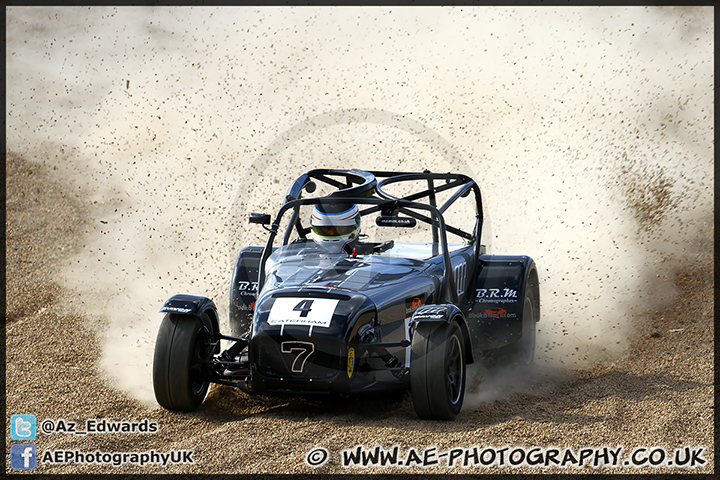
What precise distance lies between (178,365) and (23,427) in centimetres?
125

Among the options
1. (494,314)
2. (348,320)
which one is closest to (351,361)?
(348,320)

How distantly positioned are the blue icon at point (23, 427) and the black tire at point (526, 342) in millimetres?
4532

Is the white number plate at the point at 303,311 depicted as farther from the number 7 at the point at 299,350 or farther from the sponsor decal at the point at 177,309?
Answer: the sponsor decal at the point at 177,309

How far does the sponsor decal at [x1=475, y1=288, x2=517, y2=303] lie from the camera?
8.12 m

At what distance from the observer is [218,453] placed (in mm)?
5457

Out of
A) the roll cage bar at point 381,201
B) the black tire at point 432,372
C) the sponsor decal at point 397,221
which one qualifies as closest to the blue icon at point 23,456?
the roll cage bar at point 381,201

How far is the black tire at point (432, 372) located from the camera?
600 cm

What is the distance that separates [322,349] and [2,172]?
1280 centimetres

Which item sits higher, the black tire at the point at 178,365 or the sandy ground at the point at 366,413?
the black tire at the point at 178,365

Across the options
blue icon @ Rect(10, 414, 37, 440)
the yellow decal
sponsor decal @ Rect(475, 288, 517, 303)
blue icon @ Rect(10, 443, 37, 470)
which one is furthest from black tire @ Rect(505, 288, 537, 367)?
blue icon @ Rect(10, 443, 37, 470)

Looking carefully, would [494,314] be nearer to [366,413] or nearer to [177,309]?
[366,413]

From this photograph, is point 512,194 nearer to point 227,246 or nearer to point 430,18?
point 227,246

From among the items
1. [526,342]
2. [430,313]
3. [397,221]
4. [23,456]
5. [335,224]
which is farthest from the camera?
[526,342]

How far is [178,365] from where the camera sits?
20.8 feet
